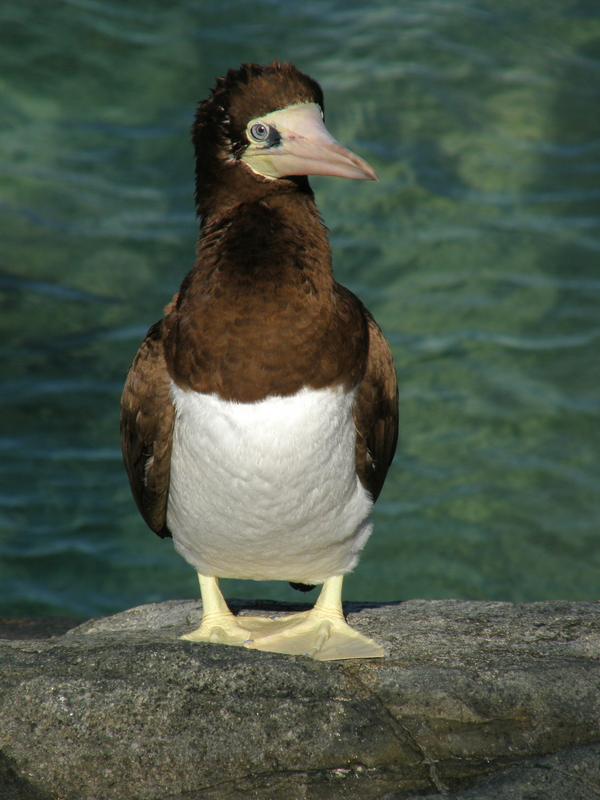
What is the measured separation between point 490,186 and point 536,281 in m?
1.34

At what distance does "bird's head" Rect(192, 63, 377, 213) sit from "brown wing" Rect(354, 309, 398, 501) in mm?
705

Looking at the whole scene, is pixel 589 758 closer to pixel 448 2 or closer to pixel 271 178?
pixel 271 178

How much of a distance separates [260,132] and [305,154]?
18cm

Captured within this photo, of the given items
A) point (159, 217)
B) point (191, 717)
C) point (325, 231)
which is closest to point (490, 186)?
point (159, 217)

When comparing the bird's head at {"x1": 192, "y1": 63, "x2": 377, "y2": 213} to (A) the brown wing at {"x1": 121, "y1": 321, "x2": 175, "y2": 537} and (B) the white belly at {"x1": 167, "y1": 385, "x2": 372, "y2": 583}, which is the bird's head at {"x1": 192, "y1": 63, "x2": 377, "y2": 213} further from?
(B) the white belly at {"x1": 167, "y1": 385, "x2": 372, "y2": 583}

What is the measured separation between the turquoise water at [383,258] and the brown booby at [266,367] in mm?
4125

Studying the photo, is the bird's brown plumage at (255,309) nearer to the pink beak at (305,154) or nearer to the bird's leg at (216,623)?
the pink beak at (305,154)

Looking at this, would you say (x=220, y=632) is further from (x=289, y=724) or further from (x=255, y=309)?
(x=255, y=309)

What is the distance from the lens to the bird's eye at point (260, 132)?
468cm

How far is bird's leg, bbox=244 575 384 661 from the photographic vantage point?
475cm

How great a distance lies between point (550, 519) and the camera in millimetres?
9461

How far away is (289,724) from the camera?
4102mm

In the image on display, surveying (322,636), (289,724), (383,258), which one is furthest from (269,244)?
(383,258)

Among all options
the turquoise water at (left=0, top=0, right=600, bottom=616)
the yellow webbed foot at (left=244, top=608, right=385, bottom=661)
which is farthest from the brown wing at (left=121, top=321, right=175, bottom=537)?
the turquoise water at (left=0, top=0, right=600, bottom=616)
